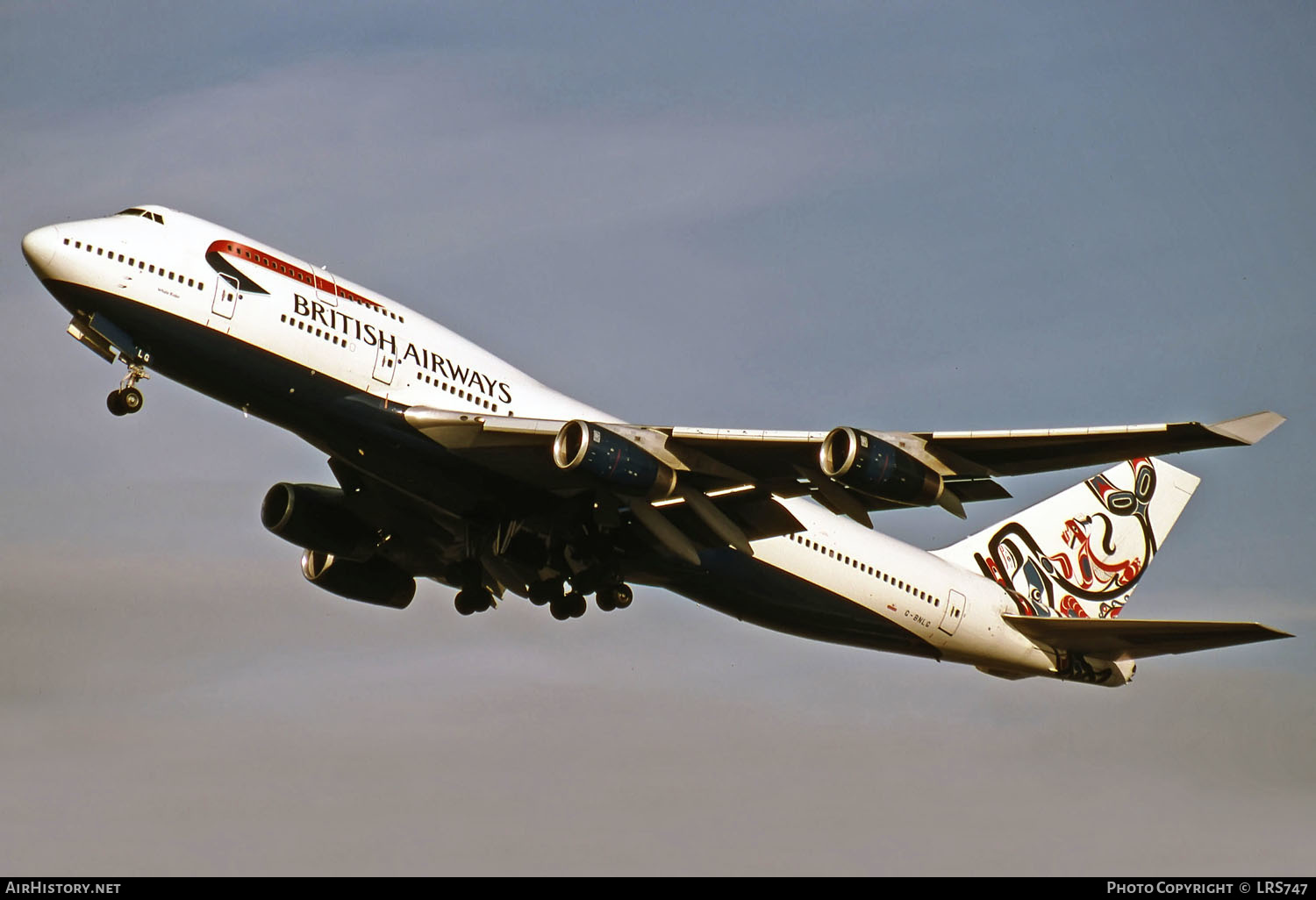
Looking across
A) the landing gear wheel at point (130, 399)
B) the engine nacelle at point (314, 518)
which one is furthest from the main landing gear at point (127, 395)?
the engine nacelle at point (314, 518)

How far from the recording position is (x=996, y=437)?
28625 millimetres

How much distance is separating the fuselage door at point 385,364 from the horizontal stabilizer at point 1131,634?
1559 centimetres

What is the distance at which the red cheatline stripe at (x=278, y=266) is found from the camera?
30.5 metres

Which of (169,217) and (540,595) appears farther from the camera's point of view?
(540,595)

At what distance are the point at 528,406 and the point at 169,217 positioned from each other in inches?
300

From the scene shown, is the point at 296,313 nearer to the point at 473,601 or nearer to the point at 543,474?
the point at 543,474

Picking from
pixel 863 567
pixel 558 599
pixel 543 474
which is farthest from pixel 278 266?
pixel 863 567

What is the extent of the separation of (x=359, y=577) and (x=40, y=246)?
1201cm

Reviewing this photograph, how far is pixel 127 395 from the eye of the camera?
3073 cm

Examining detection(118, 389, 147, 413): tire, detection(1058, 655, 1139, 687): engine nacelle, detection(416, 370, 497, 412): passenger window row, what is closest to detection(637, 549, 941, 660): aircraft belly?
detection(1058, 655, 1139, 687): engine nacelle

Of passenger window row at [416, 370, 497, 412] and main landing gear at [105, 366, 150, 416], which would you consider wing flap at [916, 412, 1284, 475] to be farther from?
main landing gear at [105, 366, 150, 416]

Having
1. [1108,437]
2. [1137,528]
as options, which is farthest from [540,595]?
[1137,528]
